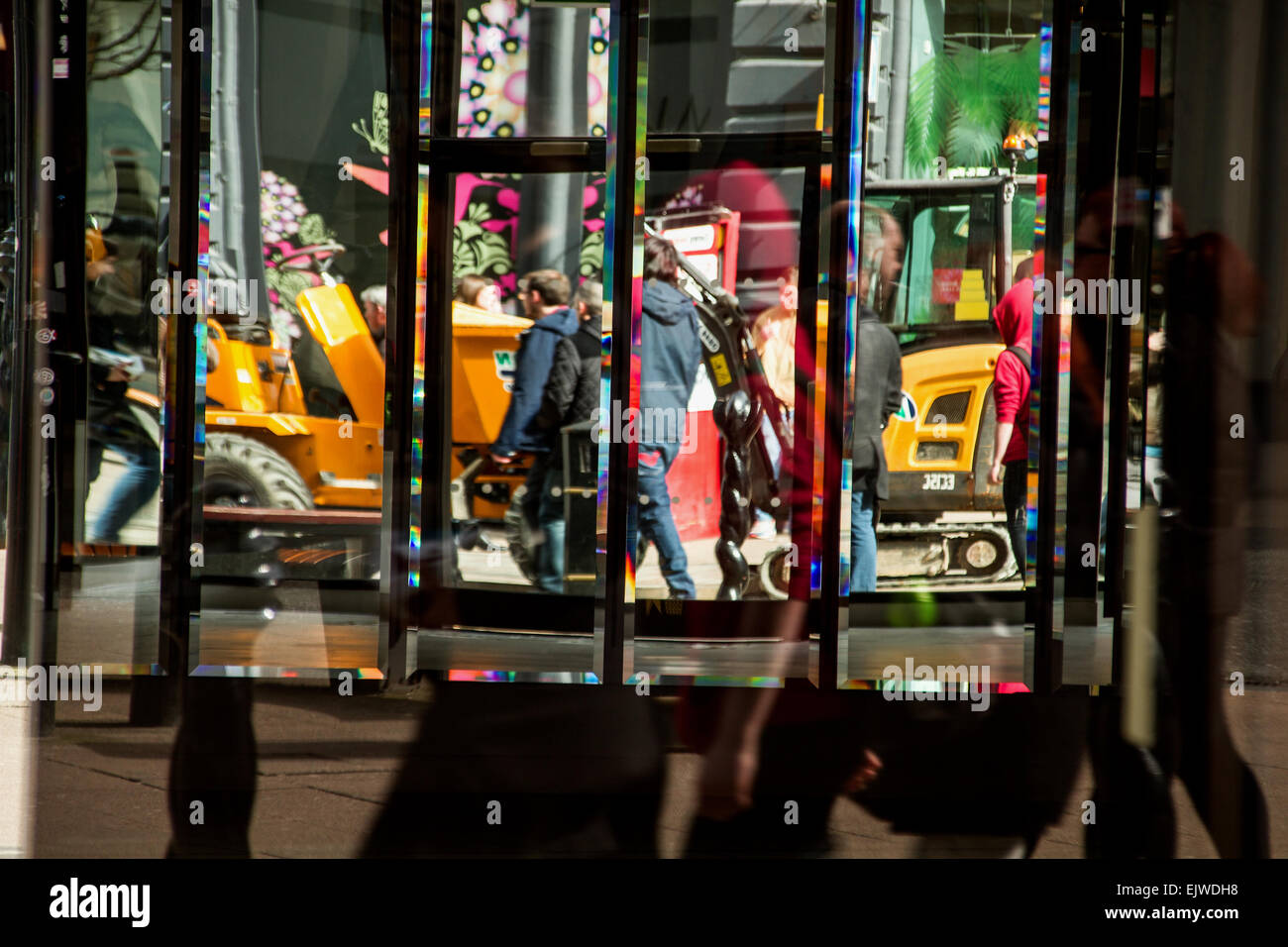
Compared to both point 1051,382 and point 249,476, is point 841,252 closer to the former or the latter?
point 1051,382

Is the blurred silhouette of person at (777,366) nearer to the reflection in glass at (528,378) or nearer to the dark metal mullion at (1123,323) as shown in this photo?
the reflection in glass at (528,378)

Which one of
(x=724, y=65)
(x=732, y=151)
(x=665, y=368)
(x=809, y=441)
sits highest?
(x=724, y=65)

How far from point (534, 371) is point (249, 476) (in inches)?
37.3

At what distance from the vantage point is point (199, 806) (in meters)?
2.97

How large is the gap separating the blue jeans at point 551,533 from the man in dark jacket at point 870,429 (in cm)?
95

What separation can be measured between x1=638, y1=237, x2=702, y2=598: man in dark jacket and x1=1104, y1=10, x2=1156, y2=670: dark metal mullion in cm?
128

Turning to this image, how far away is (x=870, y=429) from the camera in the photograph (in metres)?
3.74

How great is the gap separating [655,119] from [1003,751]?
213 cm

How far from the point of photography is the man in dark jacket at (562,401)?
12.2ft

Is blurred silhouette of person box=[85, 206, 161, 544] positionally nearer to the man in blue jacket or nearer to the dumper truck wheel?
the dumper truck wheel

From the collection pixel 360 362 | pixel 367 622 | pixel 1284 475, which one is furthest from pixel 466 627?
pixel 1284 475

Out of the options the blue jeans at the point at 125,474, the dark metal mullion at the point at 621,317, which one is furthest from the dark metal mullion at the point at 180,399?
the dark metal mullion at the point at 621,317

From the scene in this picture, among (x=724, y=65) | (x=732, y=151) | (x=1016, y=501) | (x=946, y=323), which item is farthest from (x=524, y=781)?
(x=724, y=65)

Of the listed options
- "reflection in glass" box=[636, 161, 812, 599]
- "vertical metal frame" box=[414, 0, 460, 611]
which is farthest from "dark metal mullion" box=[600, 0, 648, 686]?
"reflection in glass" box=[636, 161, 812, 599]
